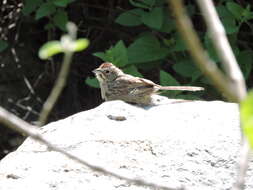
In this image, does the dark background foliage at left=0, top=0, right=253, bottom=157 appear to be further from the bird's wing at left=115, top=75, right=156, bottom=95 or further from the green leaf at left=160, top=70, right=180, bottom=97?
the bird's wing at left=115, top=75, right=156, bottom=95

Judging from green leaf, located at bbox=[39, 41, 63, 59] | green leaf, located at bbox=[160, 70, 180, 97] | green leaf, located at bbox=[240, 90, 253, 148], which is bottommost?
green leaf, located at bbox=[160, 70, 180, 97]

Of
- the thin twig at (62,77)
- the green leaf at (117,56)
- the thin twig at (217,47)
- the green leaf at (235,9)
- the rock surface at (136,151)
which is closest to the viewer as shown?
the thin twig at (217,47)

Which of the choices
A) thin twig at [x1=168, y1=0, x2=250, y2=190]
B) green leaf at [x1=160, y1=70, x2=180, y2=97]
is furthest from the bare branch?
green leaf at [x1=160, y1=70, x2=180, y2=97]

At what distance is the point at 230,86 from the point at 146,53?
5.43 metres

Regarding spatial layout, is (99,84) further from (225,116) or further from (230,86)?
(230,86)

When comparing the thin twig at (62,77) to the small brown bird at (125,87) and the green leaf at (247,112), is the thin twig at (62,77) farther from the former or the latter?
the small brown bird at (125,87)

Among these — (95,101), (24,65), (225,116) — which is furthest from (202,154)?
(24,65)

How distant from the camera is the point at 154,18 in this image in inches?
239

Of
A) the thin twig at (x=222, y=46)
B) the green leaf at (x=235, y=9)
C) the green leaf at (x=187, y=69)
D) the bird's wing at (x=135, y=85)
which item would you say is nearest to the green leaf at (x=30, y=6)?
the bird's wing at (x=135, y=85)

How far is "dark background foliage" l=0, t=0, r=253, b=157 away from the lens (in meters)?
6.30

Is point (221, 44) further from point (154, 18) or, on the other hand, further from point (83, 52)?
point (83, 52)

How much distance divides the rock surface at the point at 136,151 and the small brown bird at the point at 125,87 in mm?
897

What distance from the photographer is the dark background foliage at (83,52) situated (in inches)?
248

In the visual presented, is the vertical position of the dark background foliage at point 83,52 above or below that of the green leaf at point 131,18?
below
